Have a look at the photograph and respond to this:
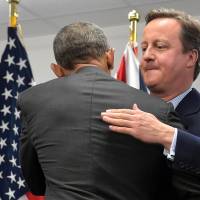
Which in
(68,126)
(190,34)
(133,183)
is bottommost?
(133,183)

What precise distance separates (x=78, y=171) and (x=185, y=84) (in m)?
0.51

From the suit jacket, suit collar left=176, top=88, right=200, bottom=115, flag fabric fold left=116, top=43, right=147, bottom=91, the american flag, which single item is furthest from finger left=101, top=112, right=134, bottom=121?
flag fabric fold left=116, top=43, right=147, bottom=91

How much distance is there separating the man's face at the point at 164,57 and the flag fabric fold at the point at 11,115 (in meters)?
1.19

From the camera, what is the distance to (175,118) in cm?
114

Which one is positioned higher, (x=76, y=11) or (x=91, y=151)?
(x=76, y=11)

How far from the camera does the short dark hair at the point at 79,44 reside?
122cm

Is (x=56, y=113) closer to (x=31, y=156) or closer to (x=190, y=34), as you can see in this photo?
(x=31, y=156)

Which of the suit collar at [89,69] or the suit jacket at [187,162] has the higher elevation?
the suit collar at [89,69]

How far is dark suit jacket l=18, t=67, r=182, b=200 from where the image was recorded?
109 centimetres

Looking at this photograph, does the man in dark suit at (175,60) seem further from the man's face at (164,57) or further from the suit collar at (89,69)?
the suit collar at (89,69)

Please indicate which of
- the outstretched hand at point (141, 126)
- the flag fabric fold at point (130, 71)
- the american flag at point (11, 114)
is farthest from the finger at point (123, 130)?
the flag fabric fold at point (130, 71)

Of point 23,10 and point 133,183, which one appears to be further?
point 23,10

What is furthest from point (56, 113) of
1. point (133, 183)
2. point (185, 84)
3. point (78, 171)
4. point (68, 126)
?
point (185, 84)

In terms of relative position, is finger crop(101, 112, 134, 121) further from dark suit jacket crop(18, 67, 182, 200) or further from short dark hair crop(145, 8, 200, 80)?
short dark hair crop(145, 8, 200, 80)
